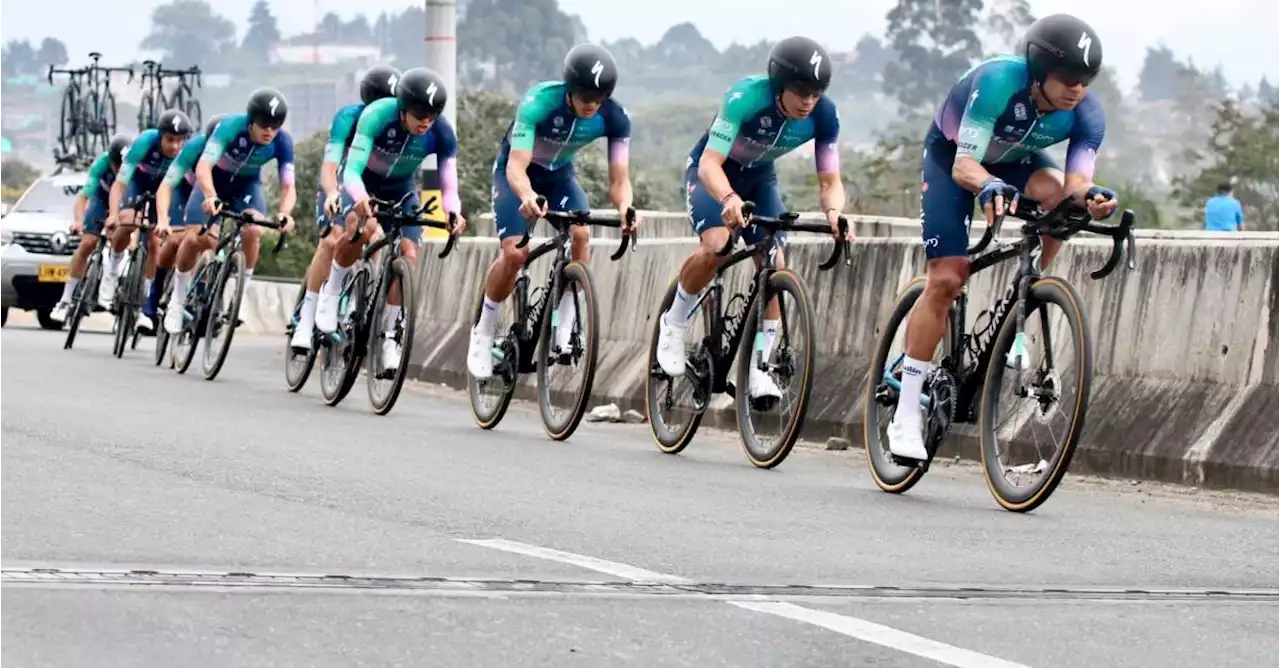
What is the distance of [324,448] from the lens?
1175cm

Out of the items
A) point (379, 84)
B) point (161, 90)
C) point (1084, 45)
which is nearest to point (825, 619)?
point (1084, 45)

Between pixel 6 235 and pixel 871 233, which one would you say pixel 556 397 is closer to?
pixel 871 233

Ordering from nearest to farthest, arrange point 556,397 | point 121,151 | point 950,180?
point 950,180, point 556,397, point 121,151

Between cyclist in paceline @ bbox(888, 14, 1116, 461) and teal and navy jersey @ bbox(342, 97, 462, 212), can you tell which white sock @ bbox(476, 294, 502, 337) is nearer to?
teal and navy jersey @ bbox(342, 97, 462, 212)

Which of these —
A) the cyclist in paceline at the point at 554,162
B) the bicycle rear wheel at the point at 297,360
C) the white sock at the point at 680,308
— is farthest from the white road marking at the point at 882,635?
the bicycle rear wheel at the point at 297,360

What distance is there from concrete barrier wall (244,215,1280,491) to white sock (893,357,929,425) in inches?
42.9

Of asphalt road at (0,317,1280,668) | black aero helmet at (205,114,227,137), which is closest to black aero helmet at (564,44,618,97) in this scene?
asphalt road at (0,317,1280,668)

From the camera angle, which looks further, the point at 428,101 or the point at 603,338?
the point at 603,338

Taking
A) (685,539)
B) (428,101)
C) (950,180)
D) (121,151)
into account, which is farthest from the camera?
(121,151)

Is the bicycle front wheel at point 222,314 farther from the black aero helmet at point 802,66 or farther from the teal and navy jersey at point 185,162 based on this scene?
the black aero helmet at point 802,66

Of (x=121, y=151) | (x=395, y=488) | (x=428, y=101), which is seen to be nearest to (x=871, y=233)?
(x=121, y=151)

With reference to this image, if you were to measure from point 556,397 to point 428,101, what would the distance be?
8.22 feet

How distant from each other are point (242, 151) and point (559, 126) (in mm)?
6018

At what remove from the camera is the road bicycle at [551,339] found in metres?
13.1
